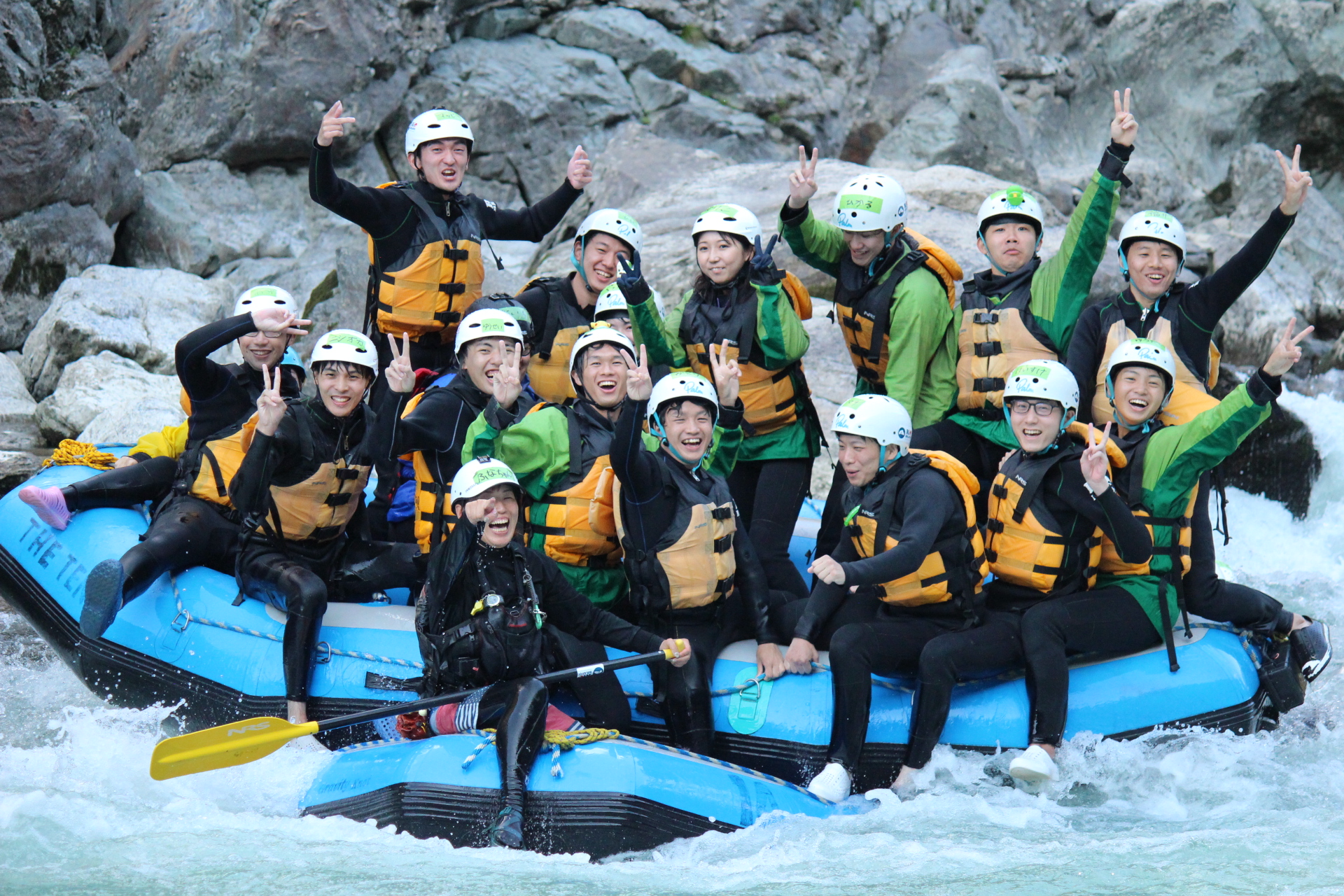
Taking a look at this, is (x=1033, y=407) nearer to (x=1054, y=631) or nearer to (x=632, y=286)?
(x=1054, y=631)

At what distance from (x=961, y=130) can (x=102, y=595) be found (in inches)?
436

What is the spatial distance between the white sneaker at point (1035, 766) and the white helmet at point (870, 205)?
224 centimetres

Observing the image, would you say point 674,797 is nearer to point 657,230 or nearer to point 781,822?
point 781,822

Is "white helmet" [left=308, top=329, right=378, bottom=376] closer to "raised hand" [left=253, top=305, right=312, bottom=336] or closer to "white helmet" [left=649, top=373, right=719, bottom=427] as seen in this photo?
"raised hand" [left=253, top=305, right=312, bottom=336]

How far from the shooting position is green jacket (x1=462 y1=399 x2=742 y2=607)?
4789 millimetres

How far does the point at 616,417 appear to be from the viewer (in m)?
4.95

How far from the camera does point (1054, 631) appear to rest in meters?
4.66

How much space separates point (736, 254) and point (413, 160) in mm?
1744

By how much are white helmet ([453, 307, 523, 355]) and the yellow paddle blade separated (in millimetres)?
1675

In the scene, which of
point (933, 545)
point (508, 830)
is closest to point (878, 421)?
point (933, 545)

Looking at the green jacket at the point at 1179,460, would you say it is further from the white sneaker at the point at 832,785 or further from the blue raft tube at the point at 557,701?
the white sneaker at the point at 832,785

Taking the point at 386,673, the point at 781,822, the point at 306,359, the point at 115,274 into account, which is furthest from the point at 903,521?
the point at 115,274

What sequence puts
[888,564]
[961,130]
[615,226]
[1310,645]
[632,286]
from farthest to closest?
[961,130] < [615,226] < [632,286] < [1310,645] < [888,564]

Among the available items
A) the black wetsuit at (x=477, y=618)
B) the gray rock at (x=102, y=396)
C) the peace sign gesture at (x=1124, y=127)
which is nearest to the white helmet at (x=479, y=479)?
the black wetsuit at (x=477, y=618)
